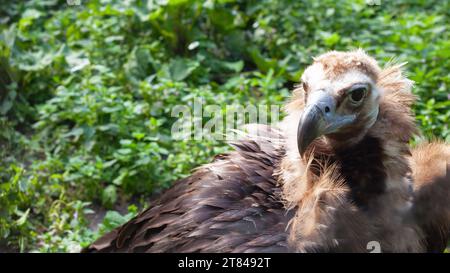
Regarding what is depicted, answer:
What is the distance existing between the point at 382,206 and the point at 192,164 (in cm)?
195

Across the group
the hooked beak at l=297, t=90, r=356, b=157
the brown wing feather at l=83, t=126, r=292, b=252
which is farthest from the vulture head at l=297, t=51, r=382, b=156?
the brown wing feather at l=83, t=126, r=292, b=252

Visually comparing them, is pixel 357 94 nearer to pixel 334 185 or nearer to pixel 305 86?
pixel 305 86

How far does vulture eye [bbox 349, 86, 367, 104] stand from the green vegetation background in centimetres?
156

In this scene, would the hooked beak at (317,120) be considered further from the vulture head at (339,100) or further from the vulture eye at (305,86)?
the vulture eye at (305,86)

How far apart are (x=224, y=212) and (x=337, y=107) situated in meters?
0.70

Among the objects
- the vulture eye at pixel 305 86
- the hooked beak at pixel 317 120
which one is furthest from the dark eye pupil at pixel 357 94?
the vulture eye at pixel 305 86

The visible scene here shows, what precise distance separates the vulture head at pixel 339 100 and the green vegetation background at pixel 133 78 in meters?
1.52

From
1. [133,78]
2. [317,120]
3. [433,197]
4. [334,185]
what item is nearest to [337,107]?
[317,120]

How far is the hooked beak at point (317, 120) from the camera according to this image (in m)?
3.14

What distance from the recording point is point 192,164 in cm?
504
